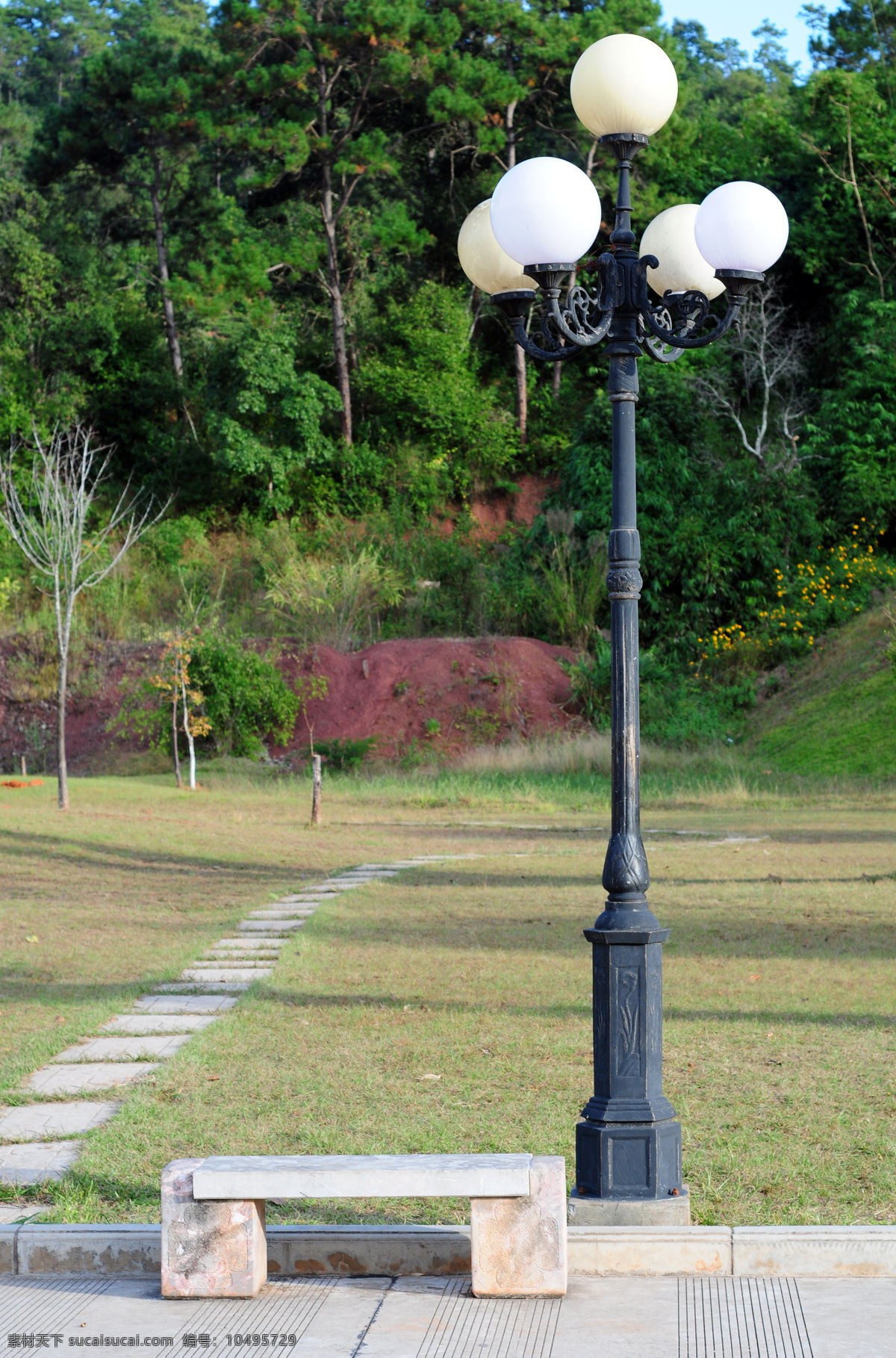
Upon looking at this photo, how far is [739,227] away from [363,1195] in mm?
3332

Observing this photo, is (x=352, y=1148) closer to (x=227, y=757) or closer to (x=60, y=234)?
(x=227, y=757)

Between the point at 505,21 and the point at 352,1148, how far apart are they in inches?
1364

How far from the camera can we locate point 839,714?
2525 centimetres

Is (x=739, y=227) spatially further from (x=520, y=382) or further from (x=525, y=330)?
(x=520, y=382)

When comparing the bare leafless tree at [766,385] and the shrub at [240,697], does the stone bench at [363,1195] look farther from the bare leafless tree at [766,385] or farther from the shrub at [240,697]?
the bare leafless tree at [766,385]

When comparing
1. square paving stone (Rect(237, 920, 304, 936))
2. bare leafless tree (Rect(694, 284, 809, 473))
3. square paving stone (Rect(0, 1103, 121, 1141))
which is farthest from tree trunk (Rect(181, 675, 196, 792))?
square paving stone (Rect(0, 1103, 121, 1141))

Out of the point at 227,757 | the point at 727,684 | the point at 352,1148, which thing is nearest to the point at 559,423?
the point at 727,684

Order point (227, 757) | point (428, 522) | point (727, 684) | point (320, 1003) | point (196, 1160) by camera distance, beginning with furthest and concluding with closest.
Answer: point (428, 522) < point (727, 684) < point (227, 757) < point (320, 1003) < point (196, 1160)

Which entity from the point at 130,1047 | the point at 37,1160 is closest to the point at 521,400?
the point at 130,1047

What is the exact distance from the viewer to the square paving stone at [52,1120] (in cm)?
539

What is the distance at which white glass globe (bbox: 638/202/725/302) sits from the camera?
17.0 feet

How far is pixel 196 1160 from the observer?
4.07 meters

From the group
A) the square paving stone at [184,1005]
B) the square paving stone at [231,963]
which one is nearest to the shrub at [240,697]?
the square paving stone at [231,963]

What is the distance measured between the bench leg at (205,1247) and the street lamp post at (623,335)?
1.06 m
